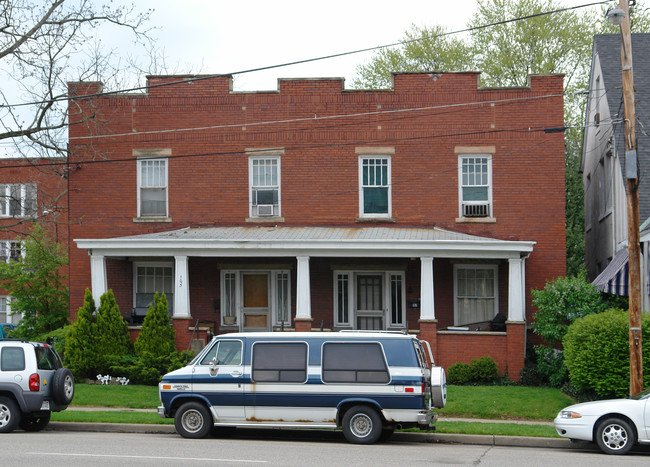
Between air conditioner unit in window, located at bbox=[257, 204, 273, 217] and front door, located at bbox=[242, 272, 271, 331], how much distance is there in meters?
1.74

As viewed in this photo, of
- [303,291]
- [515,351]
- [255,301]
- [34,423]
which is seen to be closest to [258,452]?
[34,423]

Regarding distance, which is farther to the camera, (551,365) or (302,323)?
(302,323)

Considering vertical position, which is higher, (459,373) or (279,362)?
(279,362)

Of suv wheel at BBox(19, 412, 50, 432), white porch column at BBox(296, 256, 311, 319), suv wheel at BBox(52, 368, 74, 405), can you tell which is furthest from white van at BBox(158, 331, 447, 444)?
white porch column at BBox(296, 256, 311, 319)

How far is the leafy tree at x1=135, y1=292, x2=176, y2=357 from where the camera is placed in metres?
22.0

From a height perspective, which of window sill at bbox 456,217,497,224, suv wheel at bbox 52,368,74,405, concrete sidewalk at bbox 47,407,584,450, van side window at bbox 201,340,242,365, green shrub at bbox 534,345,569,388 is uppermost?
window sill at bbox 456,217,497,224

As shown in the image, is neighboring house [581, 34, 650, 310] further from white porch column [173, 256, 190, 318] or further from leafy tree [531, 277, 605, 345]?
white porch column [173, 256, 190, 318]

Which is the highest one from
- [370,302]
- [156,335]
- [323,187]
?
[323,187]

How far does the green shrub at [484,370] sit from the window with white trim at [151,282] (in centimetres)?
902

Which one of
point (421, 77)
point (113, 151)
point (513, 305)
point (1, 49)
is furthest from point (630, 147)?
point (1, 49)

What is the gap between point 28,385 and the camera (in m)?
15.4

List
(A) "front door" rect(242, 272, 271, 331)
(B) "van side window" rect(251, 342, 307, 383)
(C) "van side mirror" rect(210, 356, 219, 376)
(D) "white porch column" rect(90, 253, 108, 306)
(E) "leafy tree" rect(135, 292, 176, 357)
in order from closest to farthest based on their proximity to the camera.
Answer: (B) "van side window" rect(251, 342, 307, 383), (C) "van side mirror" rect(210, 356, 219, 376), (E) "leafy tree" rect(135, 292, 176, 357), (D) "white porch column" rect(90, 253, 108, 306), (A) "front door" rect(242, 272, 271, 331)

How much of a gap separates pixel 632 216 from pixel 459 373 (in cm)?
741

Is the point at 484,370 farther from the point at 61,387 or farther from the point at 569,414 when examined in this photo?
the point at 61,387
